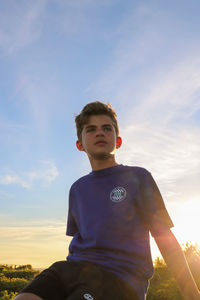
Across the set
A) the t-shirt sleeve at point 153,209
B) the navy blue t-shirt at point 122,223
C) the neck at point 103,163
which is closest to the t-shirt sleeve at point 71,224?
the navy blue t-shirt at point 122,223

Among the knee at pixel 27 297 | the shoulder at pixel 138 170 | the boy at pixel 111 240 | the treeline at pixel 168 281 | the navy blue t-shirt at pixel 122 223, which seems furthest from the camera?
the treeline at pixel 168 281

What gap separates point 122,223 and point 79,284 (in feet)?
2.13

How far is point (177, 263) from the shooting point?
2.41 m

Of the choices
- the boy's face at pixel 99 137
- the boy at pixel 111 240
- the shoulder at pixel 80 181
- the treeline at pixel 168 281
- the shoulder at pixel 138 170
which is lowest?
the treeline at pixel 168 281

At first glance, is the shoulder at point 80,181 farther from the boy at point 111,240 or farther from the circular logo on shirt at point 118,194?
the circular logo on shirt at point 118,194

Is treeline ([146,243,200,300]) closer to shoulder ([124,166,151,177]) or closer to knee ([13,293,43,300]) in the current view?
shoulder ([124,166,151,177])

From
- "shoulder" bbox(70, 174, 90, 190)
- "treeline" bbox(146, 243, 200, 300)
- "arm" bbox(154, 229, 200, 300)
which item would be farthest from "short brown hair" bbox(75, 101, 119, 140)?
"treeline" bbox(146, 243, 200, 300)

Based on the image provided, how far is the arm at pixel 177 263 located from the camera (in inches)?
90.9

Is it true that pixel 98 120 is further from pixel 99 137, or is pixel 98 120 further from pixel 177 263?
pixel 177 263

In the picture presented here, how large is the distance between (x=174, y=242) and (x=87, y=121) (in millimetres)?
1775

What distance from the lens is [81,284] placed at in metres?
2.28

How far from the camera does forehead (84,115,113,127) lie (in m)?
3.46

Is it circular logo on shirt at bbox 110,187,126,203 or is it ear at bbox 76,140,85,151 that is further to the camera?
ear at bbox 76,140,85,151

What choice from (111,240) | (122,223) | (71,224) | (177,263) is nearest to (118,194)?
(122,223)
